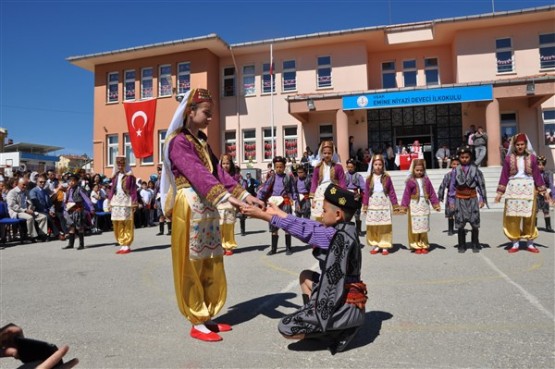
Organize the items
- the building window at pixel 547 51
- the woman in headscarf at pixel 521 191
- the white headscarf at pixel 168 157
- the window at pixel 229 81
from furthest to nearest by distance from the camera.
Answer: the window at pixel 229 81 → the building window at pixel 547 51 → the woman in headscarf at pixel 521 191 → the white headscarf at pixel 168 157

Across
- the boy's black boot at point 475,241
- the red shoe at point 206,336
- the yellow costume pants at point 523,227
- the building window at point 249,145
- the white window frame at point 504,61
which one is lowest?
the red shoe at point 206,336

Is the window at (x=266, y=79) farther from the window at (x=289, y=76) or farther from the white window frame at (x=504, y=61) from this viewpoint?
the white window frame at (x=504, y=61)

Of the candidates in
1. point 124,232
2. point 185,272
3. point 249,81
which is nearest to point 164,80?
point 249,81

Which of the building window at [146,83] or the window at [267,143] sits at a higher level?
the building window at [146,83]

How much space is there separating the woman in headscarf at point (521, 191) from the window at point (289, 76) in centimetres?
1937

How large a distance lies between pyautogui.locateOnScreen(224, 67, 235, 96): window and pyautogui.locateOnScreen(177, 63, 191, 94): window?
239 cm

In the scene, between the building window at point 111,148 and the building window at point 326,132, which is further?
the building window at point 111,148

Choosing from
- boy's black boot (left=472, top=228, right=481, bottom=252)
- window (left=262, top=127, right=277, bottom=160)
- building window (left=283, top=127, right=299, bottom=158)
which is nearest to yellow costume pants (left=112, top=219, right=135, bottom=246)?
boy's black boot (left=472, top=228, right=481, bottom=252)

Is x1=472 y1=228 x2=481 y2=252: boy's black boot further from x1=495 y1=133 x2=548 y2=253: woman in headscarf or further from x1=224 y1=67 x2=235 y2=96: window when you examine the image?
x1=224 y1=67 x2=235 y2=96: window

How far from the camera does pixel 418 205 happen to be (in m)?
8.44

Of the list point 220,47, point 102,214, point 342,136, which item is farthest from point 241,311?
point 220,47

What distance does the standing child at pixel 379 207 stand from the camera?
8.43 metres

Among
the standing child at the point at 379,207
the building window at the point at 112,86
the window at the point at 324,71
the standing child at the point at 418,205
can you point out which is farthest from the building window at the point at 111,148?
the standing child at the point at 418,205

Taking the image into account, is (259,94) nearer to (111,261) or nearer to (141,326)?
(111,261)
